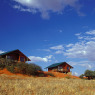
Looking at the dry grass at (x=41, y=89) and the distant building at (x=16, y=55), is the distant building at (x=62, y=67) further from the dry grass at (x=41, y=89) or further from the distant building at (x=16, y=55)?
the dry grass at (x=41, y=89)

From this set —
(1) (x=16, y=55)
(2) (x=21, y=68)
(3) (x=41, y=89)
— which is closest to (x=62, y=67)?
(1) (x=16, y=55)

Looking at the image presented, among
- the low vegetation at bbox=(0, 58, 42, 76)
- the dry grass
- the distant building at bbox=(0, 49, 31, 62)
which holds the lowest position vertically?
the dry grass

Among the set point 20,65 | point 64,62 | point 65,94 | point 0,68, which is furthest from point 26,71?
point 64,62

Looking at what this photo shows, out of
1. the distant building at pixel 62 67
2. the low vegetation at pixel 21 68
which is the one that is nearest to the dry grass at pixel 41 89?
the low vegetation at pixel 21 68

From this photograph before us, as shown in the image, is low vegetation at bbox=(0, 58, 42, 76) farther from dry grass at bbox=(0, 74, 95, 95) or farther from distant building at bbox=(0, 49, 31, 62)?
dry grass at bbox=(0, 74, 95, 95)

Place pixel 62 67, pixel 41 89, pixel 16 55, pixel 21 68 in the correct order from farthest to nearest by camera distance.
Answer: pixel 62 67 < pixel 16 55 < pixel 21 68 < pixel 41 89

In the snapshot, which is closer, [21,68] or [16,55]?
[21,68]

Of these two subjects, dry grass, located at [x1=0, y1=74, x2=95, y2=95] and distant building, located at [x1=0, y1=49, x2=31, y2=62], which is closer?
dry grass, located at [x1=0, y1=74, x2=95, y2=95]

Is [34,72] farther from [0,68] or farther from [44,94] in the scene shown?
[44,94]

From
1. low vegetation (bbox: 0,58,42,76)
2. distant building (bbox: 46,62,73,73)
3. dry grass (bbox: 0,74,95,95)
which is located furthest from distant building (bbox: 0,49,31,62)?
dry grass (bbox: 0,74,95,95)

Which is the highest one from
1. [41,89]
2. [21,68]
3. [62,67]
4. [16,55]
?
[16,55]

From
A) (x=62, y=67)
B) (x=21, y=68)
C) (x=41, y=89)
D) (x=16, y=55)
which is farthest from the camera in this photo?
(x=62, y=67)

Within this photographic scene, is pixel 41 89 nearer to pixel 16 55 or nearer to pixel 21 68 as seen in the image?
pixel 21 68

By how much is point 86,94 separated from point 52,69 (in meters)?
46.6
